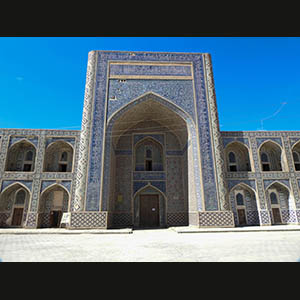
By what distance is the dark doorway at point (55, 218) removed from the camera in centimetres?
1270

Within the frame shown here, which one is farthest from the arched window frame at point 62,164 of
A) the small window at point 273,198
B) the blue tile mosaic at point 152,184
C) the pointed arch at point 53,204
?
the small window at point 273,198

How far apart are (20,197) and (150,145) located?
8.29 metres

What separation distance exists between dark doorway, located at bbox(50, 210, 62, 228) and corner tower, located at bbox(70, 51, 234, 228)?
2.97 m

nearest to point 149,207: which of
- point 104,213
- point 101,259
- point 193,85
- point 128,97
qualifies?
point 104,213

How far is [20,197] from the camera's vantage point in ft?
42.1

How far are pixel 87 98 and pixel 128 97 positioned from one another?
2.21 meters

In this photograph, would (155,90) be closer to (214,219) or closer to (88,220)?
(214,219)

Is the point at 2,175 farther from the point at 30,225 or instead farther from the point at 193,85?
the point at 193,85

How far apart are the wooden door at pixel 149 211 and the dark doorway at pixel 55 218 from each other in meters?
4.77

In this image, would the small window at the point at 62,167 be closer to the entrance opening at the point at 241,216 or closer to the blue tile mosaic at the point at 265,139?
the entrance opening at the point at 241,216

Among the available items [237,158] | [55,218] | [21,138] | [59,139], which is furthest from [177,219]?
[21,138]

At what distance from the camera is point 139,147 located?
14312 mm

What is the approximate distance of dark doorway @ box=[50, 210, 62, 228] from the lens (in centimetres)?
1270

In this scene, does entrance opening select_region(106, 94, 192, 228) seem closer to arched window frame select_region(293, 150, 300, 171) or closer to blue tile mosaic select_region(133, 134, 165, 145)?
blue tile mosaic select_region(133, 134, 165, 145)
